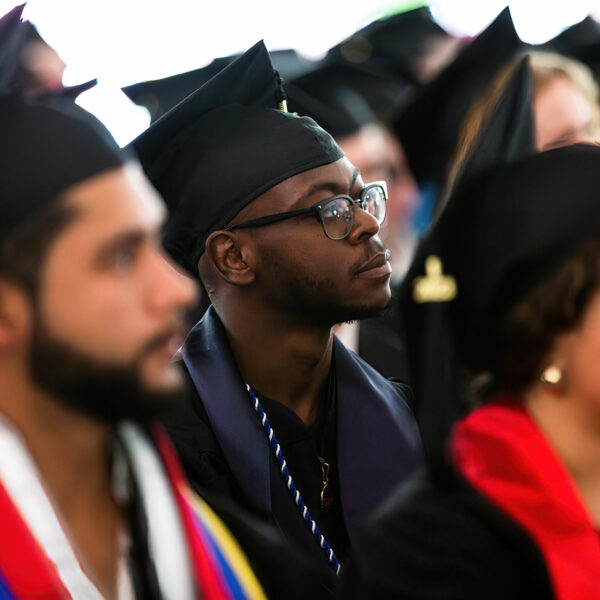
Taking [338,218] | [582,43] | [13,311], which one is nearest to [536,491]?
[13,311]

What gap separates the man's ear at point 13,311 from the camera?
1.32 metres

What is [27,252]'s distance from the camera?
132cm

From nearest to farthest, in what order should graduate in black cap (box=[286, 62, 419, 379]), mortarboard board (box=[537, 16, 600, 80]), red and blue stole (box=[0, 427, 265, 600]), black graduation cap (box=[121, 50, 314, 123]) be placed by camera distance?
red and blue stole (box=[0, 427, 265, 600]) → black graduation cap (box=[121, 50, 314, 123]) → mortarboard board (box=[537, 16, 600, 80]) → graduate in black cap (box=[286, 62, 419, 379])

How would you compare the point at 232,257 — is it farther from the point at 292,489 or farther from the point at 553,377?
the point at 553,377

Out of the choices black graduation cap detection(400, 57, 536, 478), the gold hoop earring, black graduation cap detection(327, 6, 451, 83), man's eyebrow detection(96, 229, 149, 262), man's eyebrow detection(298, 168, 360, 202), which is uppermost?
man's eyebrow detection(96, 229, 149, 262)

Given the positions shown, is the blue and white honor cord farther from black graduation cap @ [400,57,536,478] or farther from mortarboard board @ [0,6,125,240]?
mortarboard board @ [0,6,125,240]

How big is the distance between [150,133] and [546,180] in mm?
1200

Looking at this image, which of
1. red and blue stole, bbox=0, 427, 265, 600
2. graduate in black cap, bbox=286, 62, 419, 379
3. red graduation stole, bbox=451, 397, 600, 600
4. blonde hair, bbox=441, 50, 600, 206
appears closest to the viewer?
red and blue stole, bbox=0, 427, 265, 600

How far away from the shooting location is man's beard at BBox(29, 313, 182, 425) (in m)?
1.32

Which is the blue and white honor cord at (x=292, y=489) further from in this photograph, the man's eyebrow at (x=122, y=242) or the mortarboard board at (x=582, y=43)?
the mortarboard board at (x=582, y=43)

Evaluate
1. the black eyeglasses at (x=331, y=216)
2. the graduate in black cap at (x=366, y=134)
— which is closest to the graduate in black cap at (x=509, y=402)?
the black eyeglasses at (x=331, y=216)

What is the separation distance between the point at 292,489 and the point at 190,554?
0.73m

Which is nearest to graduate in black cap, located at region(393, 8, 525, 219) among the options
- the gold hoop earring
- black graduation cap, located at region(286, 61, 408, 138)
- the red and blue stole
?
the gold hoop earring

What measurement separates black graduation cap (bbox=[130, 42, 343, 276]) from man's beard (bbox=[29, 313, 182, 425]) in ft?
3.53
